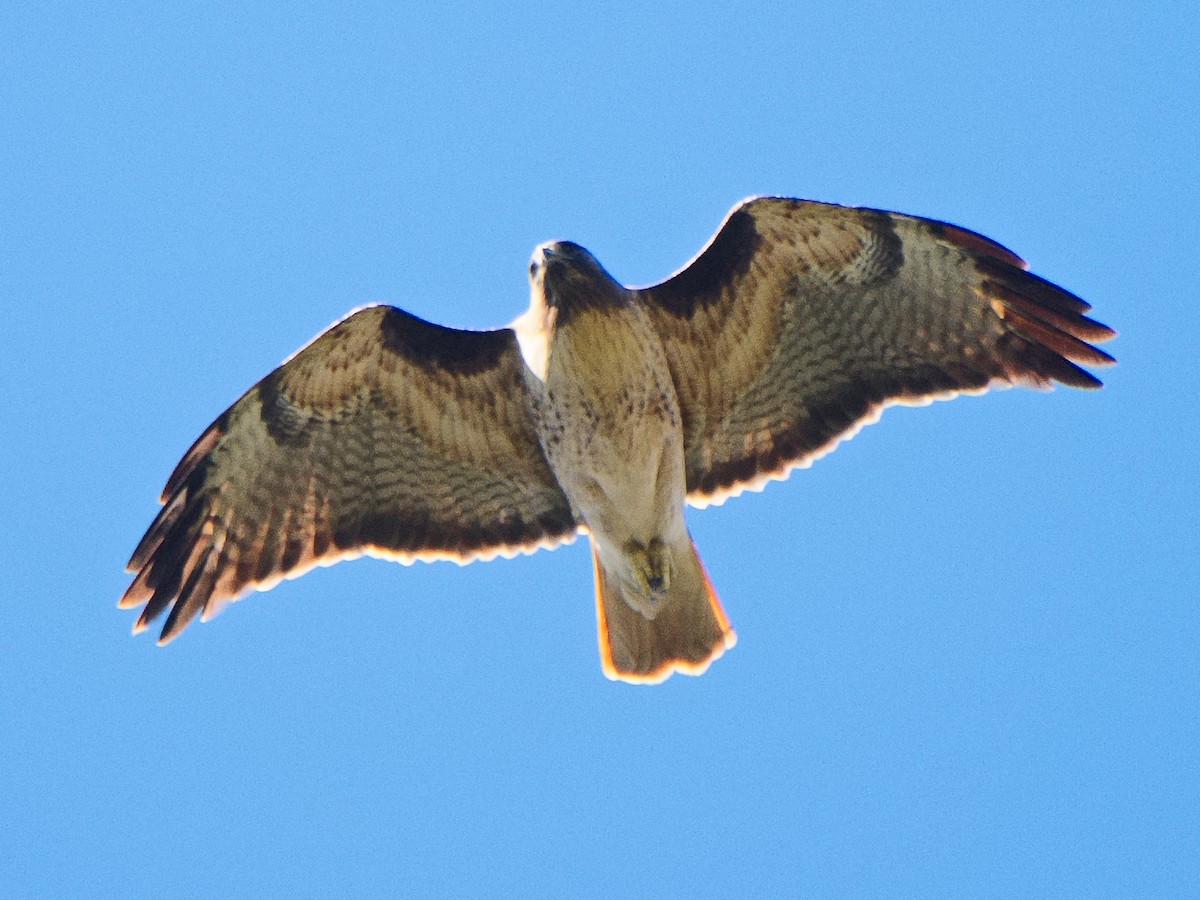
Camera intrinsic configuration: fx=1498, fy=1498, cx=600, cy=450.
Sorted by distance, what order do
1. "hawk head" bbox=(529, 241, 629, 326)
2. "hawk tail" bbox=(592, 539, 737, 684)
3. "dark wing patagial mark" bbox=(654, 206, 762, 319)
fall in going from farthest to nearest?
"hawk tail" bbox=(592, 539, 737, 684) → "dark wing patagial mark" bbox=(654, 206, 762, 319) → "hawk head" bbox=(529, 241, 629, 326)

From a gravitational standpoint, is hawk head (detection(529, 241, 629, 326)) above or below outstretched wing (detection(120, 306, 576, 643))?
above

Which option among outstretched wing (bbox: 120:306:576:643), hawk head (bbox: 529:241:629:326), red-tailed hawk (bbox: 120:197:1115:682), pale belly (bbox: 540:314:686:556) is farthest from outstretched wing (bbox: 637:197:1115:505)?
outstretched wing (bbox: 120:306:576:643)

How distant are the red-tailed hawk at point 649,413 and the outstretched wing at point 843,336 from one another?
1 cm

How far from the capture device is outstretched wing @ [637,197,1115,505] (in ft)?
25.6

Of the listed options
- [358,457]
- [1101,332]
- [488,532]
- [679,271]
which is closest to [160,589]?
[358,457]

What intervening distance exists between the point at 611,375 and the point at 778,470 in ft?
4.28

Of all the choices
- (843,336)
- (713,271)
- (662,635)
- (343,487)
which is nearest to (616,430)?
(713,271)

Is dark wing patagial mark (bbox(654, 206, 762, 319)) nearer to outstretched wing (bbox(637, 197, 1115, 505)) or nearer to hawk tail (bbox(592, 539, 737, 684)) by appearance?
outstretched wing (bbox(637, 197, 1115, 505))

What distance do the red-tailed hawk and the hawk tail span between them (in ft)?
0.04

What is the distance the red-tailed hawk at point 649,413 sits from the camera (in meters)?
7.63

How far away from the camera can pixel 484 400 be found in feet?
25.7

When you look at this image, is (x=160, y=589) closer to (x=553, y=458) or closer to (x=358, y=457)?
(x=358, y=457)

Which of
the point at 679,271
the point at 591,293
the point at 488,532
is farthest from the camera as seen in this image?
the point at 488,532

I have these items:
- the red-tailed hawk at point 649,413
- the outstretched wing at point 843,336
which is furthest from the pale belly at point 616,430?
the outstretched wing at point 843,336
